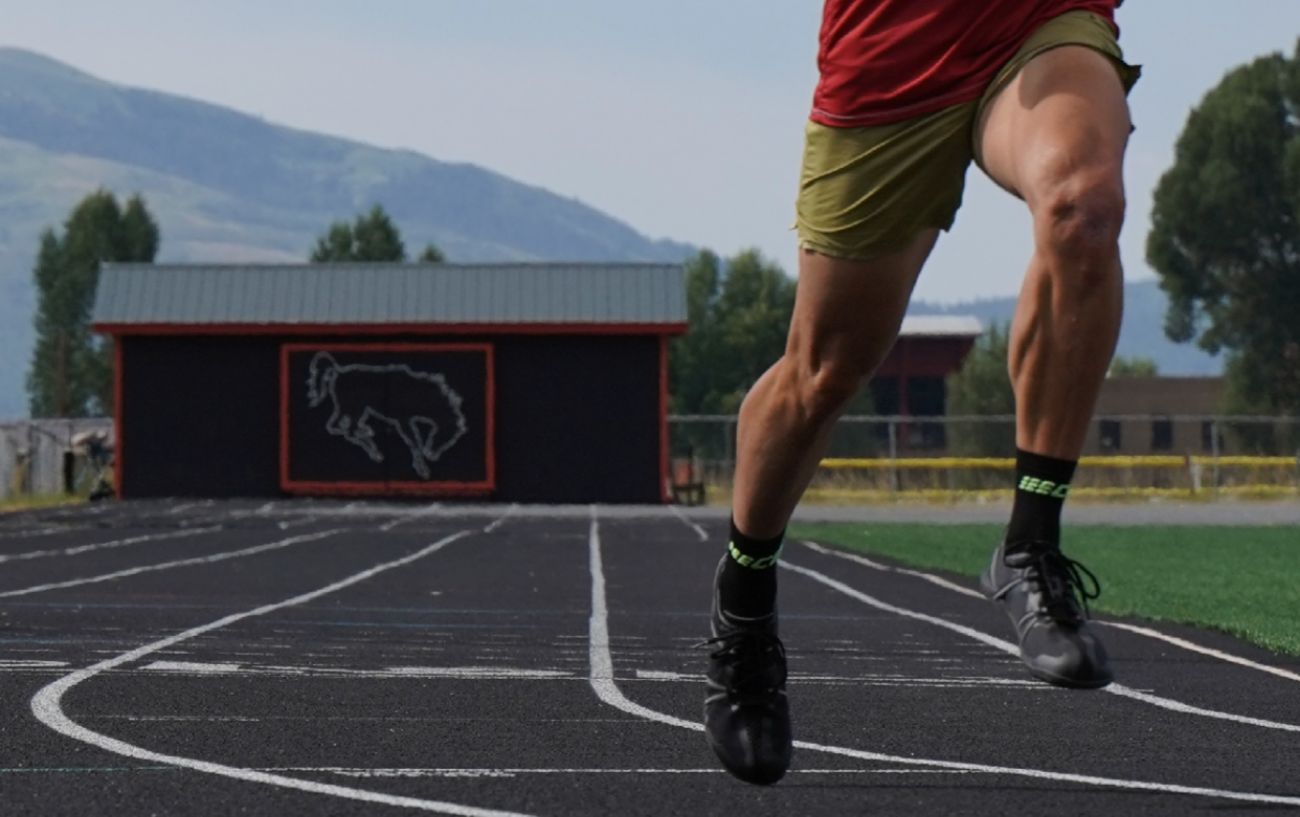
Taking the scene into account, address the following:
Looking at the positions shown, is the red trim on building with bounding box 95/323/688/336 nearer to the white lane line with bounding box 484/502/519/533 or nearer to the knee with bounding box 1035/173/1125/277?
the white lane line with bounding box 484/502/519/533

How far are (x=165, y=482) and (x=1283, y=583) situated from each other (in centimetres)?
2825

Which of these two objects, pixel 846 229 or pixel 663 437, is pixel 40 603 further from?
pixel 663 437

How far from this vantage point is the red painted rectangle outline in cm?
4125

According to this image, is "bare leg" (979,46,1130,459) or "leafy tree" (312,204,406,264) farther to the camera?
"leafy tree" (312,204,406,264)

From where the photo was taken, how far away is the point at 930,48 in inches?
187

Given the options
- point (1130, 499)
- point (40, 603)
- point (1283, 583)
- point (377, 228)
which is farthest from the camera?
point (377, 228)

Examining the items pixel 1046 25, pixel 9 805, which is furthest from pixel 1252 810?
pixel 9 805

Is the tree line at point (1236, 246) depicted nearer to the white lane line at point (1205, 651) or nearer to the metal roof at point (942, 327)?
the metal roof at point (942, 327)

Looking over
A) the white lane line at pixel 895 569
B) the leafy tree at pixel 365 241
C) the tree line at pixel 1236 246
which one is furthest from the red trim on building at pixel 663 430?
the leafy tree at pixel 365 241

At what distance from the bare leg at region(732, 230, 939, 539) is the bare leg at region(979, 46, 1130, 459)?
0.29 meters

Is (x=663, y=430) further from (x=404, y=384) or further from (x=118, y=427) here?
(x=118, y=427)

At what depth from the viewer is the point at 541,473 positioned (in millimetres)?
41344

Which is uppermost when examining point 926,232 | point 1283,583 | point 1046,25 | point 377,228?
point 377,228

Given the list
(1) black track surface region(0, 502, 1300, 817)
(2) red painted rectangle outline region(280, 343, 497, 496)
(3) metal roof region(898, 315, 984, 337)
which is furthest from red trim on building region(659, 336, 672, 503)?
(3) metal roof region(898, 315, 984, 337)
